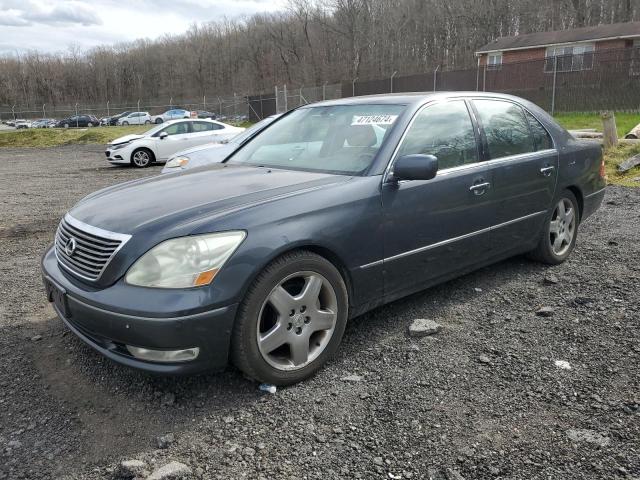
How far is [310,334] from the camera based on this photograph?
3.04m

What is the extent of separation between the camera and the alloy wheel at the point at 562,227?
4883 mm

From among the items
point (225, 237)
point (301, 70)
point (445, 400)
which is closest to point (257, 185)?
point (225, 237)

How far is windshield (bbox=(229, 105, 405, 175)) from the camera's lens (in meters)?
3.61

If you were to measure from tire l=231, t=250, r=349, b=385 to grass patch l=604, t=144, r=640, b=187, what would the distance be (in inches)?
298

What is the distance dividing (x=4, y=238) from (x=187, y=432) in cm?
539

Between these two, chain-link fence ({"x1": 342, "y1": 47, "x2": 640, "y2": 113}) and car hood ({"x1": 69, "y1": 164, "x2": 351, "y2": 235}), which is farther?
chain-link fence ({"x1": 342, "y1": 47, "x2": 640, "y2": 113})

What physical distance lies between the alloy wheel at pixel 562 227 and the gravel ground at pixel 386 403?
73 cm

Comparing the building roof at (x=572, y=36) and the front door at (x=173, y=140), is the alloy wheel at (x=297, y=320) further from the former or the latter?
the building roof at (x=572, y=36)

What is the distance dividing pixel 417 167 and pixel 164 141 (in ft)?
46.7

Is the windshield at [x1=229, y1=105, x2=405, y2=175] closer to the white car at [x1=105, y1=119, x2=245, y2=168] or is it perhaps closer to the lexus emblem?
the lexus emblem

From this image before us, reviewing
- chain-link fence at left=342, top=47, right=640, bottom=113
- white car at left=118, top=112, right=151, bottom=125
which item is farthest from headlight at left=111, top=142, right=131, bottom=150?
white car at left=118, top=112, right=151, bottom=125

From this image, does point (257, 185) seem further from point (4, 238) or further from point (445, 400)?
point (4, 238)

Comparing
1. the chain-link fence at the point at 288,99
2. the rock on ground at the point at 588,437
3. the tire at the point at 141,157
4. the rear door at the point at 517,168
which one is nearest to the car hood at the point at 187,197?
the rear door at the point at 517,168

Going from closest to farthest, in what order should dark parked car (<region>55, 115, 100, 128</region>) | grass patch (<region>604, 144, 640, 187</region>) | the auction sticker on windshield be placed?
the auction sticker on windshield → grass patch (<region>604, 144, 640, 187</region>) → dark parked car (<region>55, 115, 100, 128</region>)
